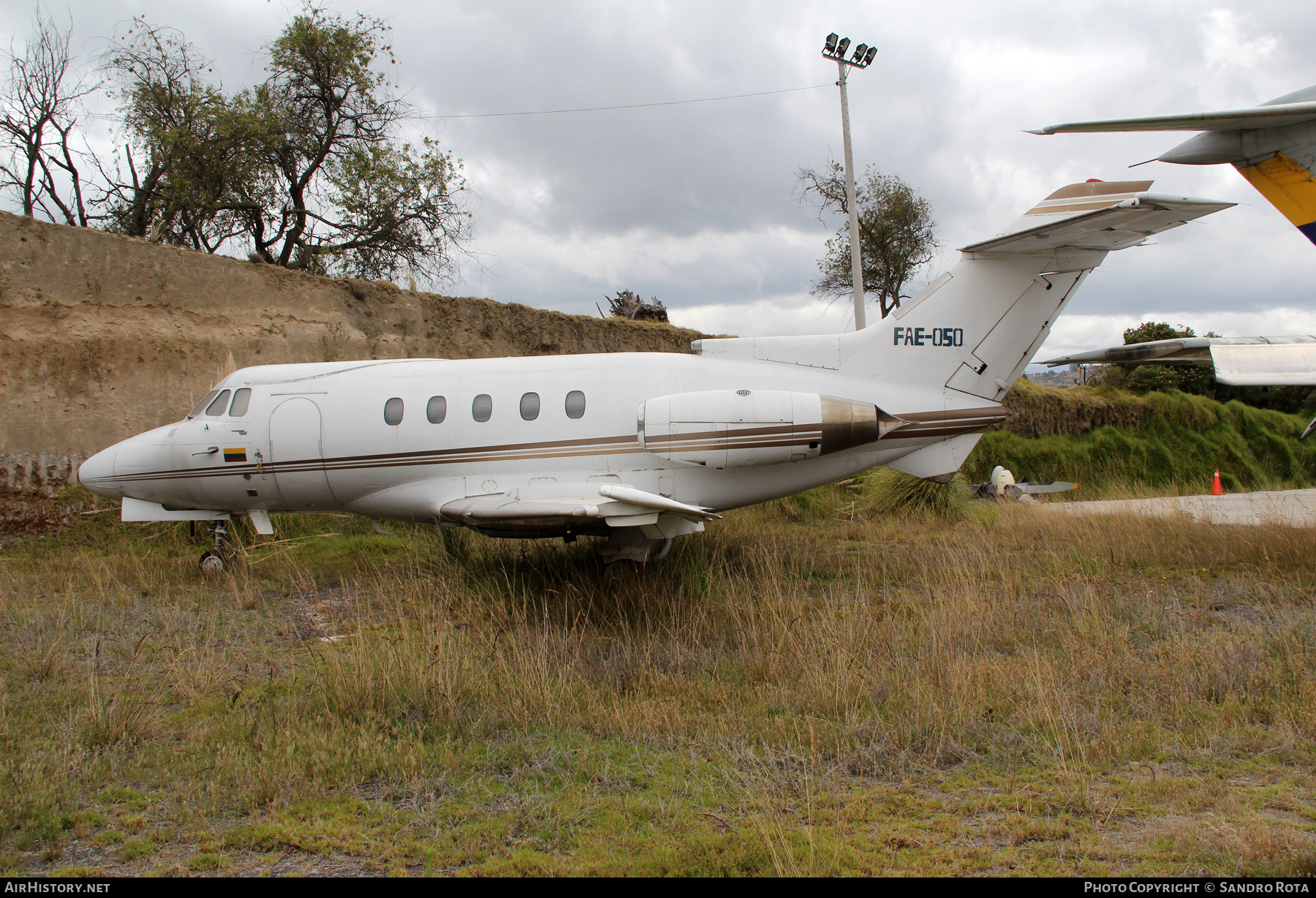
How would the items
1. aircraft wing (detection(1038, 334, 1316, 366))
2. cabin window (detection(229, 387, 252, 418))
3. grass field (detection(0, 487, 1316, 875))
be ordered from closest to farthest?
grass field (detection(0, 487, 1316, 875))
aircraft wing (detection(1038, 334, 1316, 366))
cabin window (detection(229, 387, 252, 418))

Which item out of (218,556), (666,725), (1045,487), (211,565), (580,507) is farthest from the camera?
(1045,487)

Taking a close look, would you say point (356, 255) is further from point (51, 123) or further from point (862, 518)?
point (862, 518)

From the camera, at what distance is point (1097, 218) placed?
25.2 feet

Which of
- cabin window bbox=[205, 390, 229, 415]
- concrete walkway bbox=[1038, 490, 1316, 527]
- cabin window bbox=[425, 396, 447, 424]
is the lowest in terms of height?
concrete walkway bbox=[1038, 490, 1316, 527]

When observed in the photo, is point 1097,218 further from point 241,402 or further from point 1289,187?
point 241,402

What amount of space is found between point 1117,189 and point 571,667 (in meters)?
7.82

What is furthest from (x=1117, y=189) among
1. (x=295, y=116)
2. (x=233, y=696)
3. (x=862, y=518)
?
(x=295, y=116)

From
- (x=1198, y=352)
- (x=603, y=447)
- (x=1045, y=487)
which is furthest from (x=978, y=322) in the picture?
(x=1045, y=487)

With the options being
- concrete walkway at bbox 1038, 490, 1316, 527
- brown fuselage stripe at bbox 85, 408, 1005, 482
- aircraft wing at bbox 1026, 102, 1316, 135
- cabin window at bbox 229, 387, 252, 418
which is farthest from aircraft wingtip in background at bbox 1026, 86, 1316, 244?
cabin window at bbox 229, 387, 252, 418

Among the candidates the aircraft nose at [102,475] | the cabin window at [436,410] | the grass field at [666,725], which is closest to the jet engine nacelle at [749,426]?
the grass field at [666,725]

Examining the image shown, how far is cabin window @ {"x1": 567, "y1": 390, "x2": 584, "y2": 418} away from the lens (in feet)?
28.2

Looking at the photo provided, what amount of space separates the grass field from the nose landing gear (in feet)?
1.95

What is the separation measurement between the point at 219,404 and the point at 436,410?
3238 mm

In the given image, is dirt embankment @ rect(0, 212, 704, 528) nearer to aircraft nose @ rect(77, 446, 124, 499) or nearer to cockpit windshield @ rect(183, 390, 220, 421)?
aircraft nose @ rect(77, 446, 124, 499)
